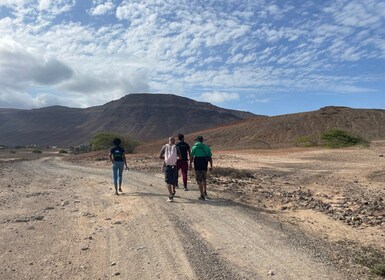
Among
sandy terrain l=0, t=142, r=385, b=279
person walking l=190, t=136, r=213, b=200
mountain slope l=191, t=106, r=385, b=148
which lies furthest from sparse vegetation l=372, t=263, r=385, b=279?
mountain slope l=191, t=106, r=385, b=148

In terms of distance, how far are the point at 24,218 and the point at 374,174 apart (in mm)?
14476

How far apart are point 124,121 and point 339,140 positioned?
359 ft

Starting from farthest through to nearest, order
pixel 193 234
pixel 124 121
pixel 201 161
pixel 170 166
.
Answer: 1. pixel 124 121
2. pixel 170 166
3. pixel 201 161
4. pixel 193 234

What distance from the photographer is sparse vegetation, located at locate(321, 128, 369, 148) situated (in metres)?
41.5

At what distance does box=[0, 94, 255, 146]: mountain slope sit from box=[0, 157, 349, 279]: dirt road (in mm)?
120285

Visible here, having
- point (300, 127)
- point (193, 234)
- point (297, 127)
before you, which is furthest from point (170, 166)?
point (297, 127)

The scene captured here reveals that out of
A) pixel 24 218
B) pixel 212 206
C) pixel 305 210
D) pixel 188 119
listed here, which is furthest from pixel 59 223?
pixel 188 119

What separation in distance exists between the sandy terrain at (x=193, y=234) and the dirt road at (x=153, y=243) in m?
0.02

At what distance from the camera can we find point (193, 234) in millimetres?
7543

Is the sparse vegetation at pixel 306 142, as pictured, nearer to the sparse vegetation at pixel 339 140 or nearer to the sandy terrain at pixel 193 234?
the sparse vegetation at pixel 339 140

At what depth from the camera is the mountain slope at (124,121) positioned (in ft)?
460

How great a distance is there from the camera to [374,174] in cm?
1755

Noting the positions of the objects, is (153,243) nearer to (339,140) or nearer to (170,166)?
(170,166)

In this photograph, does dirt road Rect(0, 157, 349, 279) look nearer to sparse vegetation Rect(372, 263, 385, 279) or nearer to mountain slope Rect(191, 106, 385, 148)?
sparse vegetation Rect(372, 263, 385, 279)
